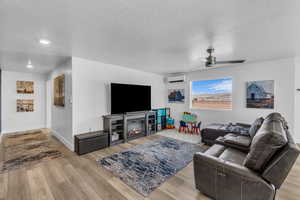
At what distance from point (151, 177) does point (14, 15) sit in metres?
3.08

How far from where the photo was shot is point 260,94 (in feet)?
12.6

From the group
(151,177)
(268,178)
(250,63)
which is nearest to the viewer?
(268,178)

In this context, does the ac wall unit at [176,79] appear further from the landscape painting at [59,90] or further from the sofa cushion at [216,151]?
the landscape painting at [59,90]

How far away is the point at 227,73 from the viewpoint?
4461 millimetres

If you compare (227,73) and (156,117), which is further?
(156,117)

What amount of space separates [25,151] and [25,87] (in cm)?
327

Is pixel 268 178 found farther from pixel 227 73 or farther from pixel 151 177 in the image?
pixel 227 73

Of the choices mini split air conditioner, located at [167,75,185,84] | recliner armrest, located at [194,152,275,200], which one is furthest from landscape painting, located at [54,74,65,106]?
mini split air conditioner, located at [167,75,185,84]

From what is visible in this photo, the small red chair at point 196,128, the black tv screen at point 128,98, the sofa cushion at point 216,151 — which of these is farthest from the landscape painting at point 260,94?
the black tv screen at point 128,98

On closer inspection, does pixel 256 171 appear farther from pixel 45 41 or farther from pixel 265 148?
pixel 45 41

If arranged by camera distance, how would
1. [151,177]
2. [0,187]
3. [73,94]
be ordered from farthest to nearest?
[73,94], [151,177], [0,187]

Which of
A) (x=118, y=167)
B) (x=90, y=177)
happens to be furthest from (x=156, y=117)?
(x=90, y=177)

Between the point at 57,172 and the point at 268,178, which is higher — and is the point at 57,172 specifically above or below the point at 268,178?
below

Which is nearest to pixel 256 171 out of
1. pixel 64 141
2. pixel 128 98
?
pixel 128 98
